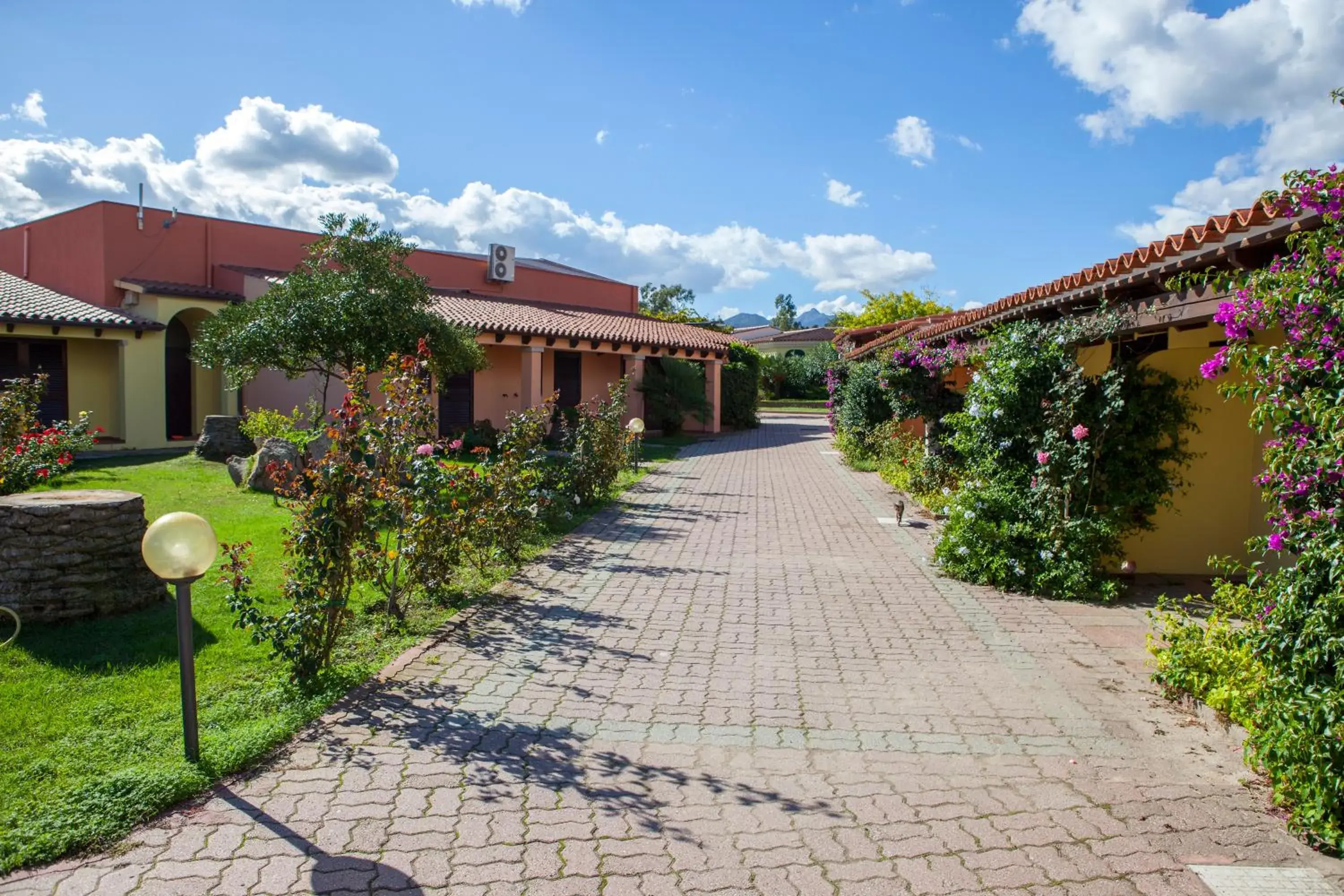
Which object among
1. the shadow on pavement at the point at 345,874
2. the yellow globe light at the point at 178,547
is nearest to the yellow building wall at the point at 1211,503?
the shadow on pavement at the point at 345,874

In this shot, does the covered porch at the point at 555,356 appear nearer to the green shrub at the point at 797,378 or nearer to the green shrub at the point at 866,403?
the green shrub at the point at 866,403

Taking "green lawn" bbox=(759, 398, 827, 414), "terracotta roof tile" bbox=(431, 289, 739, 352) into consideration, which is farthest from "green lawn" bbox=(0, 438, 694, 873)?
"green lawn" bbox=(759, 398, 827, 414)

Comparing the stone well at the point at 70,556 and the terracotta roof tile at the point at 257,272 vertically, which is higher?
the terracotta roof tile at the point at 257,272

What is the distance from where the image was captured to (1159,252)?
572 centimetres

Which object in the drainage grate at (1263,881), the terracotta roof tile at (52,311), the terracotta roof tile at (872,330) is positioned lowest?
the drainage grate at (1263,881)

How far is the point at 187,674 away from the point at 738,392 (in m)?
27.2

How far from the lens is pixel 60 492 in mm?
6383

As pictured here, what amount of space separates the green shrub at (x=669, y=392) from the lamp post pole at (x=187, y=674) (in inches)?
898

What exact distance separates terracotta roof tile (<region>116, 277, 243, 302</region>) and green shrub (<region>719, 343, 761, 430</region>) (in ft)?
51.1

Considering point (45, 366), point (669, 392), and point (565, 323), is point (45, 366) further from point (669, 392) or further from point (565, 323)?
point (669, 392)

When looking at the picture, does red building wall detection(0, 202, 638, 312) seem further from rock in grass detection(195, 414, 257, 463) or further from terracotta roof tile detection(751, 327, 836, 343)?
terracotta roof tile detection(751, 327, 836, 343)

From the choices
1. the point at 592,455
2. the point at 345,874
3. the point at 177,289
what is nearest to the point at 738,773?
the point at 345,874

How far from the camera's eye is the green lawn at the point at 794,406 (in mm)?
43344

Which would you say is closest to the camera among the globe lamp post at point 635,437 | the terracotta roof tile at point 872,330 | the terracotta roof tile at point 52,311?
the globe lamp post at point 635,437
